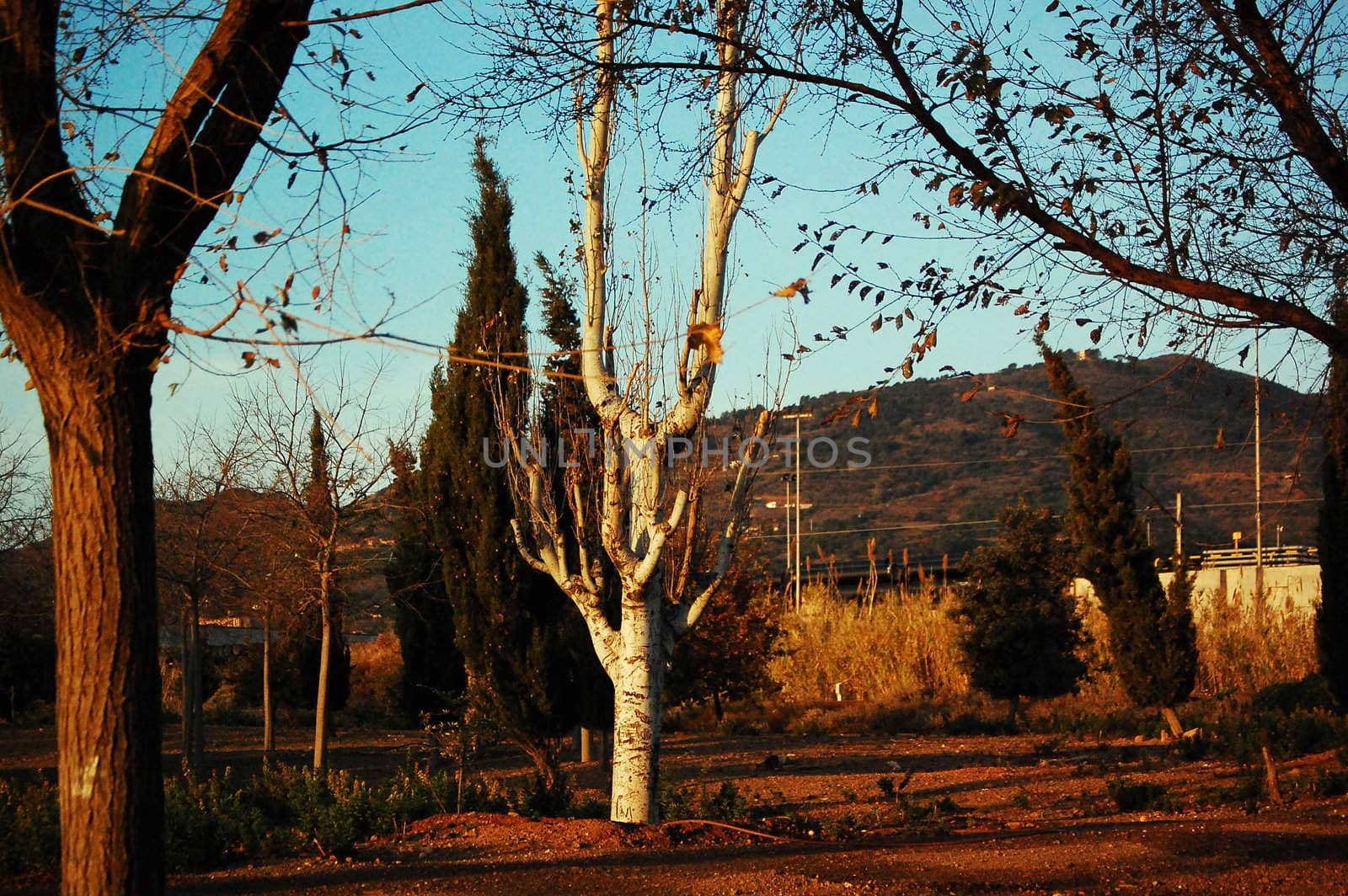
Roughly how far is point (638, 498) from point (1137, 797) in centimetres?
494

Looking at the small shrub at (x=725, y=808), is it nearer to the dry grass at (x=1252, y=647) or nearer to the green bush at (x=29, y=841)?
the green bush at (x=29, y=841)

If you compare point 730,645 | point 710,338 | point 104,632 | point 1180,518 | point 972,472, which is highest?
point 972,472

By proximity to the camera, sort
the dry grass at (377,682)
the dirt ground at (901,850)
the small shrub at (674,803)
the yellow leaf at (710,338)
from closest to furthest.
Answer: the yellow leaf at (710,338), the dirt ground at (901,850), the small shrub at (674,803), the dry grass at (377,682)

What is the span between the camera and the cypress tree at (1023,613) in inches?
696

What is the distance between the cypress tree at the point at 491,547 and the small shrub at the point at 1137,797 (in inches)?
229

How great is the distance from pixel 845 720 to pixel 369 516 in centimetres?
971

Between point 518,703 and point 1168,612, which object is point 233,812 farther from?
point 1168,612

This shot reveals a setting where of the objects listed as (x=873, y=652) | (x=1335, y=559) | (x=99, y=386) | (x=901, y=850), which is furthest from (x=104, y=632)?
(x=873, y=652)

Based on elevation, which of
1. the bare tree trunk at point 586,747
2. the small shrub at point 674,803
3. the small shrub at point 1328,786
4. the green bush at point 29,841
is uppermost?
the green bush at point 29,841

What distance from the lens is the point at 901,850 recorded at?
7.15 m

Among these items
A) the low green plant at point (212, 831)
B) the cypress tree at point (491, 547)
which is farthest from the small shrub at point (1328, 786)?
the low green plant at point (212, 831)

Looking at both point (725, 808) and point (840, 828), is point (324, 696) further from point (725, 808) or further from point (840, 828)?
point (840, 828)

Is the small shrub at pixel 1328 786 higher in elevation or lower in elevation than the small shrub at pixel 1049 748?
higher

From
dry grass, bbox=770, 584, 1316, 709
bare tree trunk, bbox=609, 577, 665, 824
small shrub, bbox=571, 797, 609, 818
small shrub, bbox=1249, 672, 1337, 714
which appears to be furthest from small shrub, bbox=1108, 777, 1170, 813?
dry grass, bbox=770, 584, 1316, 709
